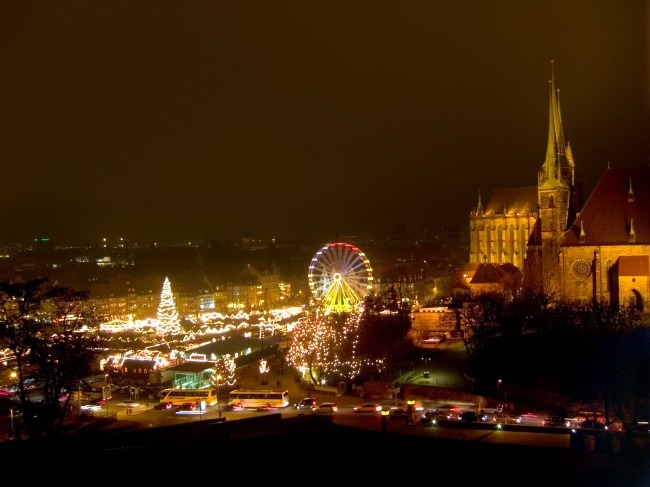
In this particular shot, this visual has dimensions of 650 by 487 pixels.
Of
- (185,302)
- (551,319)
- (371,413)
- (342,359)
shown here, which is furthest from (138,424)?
(185,302)

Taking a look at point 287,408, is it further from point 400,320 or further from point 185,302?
point 185,302

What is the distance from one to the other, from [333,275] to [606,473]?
41453 mm

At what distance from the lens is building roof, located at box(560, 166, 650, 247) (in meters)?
43.4

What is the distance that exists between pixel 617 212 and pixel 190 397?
2859 cm

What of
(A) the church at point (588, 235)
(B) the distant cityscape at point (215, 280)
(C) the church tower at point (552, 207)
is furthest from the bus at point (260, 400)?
(B) the distant cityscape at point (215, 280)

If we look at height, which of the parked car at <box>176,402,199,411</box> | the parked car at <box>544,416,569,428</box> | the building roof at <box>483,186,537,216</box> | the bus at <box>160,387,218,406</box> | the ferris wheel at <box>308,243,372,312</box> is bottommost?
the parked car at <box>176,402,199,411</box>

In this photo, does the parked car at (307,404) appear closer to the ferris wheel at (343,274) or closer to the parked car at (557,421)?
the parked car at (557,421)

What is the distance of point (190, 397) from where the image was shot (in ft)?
116

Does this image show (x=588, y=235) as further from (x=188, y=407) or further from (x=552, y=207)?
(x=188, y=407)

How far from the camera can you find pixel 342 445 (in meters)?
11.8

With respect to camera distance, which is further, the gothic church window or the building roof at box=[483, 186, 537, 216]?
the building roof at box=[483, 186, 537, 216]

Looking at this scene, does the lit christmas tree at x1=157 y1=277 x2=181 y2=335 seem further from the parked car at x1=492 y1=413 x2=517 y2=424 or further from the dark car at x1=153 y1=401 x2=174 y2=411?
the parked car at x1=492 y1=413 x2=517 y2=424

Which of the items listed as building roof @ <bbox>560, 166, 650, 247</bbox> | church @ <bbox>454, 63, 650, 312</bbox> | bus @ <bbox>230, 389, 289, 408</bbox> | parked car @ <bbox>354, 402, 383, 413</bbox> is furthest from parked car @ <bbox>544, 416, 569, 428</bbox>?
building roof @ <bbox>560, 166, 650, 247</bbox>

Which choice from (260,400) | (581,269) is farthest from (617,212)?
(260,400)
